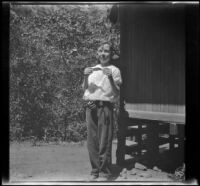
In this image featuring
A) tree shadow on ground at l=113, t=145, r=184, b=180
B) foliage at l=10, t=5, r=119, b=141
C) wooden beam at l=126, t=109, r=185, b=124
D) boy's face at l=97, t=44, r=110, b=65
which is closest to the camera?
wooden beam at l=126, t=109, r=185, b=124

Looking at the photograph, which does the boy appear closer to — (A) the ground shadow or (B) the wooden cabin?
(B) the wooden cabin

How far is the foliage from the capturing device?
37.3 ft

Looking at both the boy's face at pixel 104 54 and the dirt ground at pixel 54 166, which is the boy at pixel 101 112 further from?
the dirt ground at pixel 54 166

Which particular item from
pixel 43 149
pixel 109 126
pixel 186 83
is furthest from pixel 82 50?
pixel 186 83

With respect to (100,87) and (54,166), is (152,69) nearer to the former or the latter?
(100,87)

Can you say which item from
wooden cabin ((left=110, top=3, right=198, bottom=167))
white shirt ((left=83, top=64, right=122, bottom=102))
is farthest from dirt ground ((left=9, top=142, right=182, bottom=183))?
white shirt ((left=83, top=64, right=122, bottom=102))

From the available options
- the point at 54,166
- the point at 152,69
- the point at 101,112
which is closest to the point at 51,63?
the point at 54,166

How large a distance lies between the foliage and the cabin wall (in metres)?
2.77

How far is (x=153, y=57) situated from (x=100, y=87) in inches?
53.1

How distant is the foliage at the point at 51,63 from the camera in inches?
448

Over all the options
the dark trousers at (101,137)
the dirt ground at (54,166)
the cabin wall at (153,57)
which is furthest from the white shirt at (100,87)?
the dirt ground at (54,166)

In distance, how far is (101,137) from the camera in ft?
23.8
